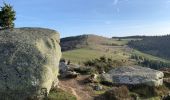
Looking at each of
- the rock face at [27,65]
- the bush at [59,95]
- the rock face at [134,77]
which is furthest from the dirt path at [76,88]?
the rock face at [134,77]

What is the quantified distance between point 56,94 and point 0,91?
4638 millimetres

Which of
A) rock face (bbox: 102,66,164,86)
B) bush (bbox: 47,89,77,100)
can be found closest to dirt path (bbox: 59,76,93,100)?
bush (bbox: 47,89,77,100)

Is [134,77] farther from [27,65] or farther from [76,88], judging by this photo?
[27,65]

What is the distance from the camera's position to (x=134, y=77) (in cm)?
3347

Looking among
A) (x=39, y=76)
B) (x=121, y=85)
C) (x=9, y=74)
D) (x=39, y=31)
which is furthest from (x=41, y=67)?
(x=121, y=85)

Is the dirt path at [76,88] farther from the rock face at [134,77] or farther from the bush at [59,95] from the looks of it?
the rock face at [134,77]

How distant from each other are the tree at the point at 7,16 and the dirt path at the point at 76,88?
13122 millimetres

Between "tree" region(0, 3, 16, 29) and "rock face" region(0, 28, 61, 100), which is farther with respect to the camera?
"tree" region(0, 3, 16, 29)

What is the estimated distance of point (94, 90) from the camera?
1240 inches

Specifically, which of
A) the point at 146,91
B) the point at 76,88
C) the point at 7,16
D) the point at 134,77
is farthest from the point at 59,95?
the point at 7,16

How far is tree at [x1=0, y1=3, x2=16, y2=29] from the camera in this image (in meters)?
41.9

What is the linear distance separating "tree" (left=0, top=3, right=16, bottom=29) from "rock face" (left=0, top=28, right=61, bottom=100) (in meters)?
12.8

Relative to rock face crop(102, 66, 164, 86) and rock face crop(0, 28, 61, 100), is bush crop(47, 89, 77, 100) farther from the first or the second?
rock face crop(102, 66, 164, 86)

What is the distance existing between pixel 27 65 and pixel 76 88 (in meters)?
6.46
